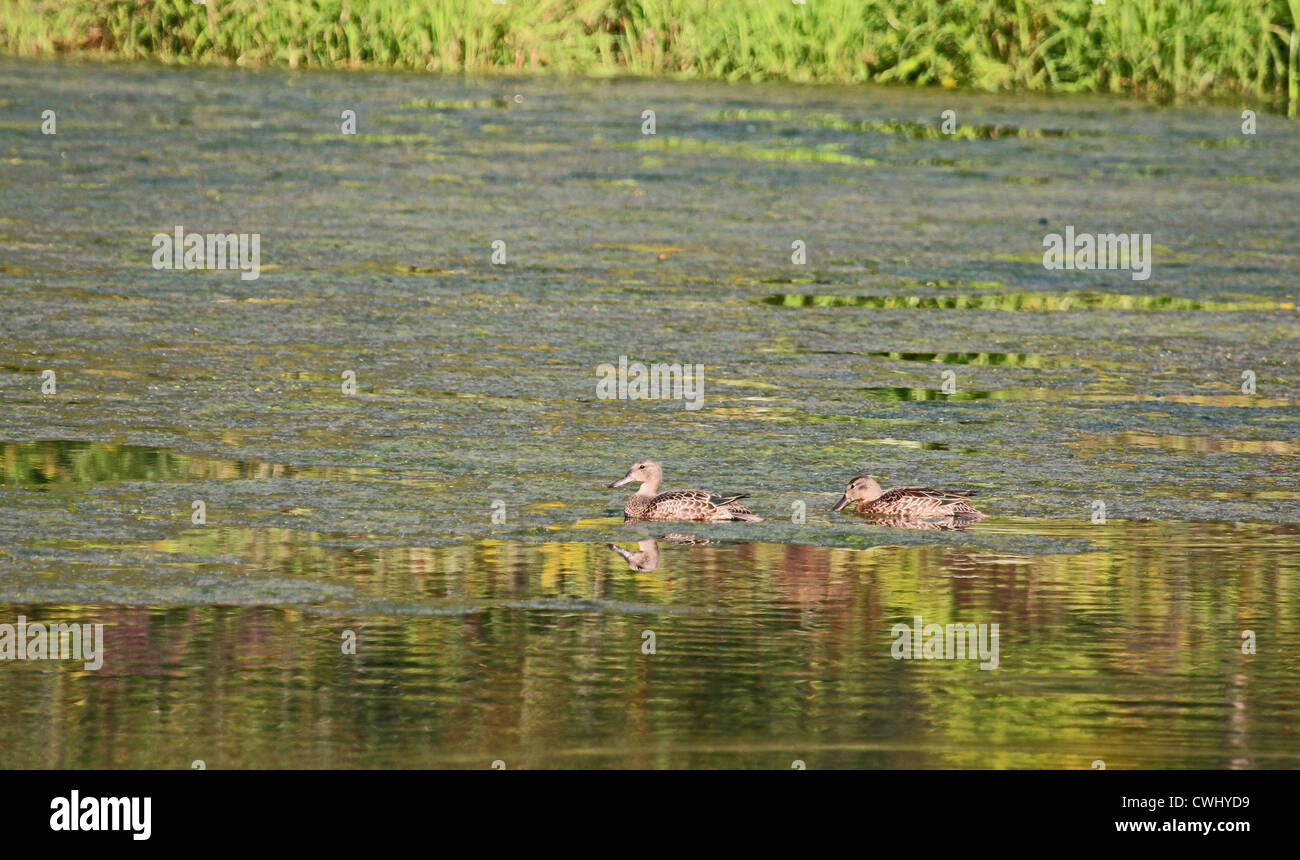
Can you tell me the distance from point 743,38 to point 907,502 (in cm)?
1736

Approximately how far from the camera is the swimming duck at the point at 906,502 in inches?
306

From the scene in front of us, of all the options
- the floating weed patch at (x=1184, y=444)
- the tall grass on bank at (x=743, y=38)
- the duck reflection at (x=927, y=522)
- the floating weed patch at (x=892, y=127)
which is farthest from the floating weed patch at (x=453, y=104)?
the duck reflection at (x=927, y=522)

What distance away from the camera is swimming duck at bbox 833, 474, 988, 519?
777 cm

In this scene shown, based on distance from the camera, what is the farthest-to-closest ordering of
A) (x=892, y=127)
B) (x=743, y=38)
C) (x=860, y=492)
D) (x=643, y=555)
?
1. (x=743, y=38)
2. (x=892, y=127)
3. (x=860, y=492)
4. (x=643, y=555)

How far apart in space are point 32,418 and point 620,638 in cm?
392

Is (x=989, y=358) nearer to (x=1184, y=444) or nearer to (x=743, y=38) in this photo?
(x=1184, y=444)

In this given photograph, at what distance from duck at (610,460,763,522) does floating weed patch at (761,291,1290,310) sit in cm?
501

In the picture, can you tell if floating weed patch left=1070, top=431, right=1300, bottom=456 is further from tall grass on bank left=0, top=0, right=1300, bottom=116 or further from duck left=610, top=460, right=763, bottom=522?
tall grass on bank left=0, top=0, right=1300, bottom=116

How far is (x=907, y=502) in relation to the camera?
7.77 m

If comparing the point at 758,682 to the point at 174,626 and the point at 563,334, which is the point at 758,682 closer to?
the point at 174,626

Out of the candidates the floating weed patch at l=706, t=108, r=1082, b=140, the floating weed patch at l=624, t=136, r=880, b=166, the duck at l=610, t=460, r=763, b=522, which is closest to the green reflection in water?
the duck at l=610, t=460, r=763, b=522

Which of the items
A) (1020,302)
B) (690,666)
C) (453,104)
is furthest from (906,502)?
(453,104)

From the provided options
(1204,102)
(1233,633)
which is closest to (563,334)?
(1233,633)

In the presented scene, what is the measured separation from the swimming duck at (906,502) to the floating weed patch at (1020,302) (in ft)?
16.4
